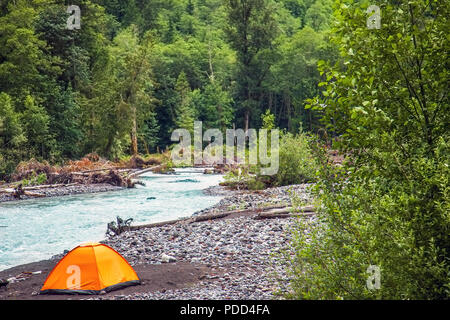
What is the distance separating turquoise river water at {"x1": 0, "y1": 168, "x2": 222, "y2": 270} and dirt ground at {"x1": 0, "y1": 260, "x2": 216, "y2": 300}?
207 cm

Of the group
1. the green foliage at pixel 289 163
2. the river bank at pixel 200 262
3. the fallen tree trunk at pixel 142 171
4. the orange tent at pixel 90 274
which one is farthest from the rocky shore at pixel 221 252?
the fallen tree trunk at pixel 142 171

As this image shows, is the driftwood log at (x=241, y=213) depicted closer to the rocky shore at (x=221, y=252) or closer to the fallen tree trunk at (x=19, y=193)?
the rocky shore at (x=221, y=252)

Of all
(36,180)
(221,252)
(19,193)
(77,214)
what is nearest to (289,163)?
(77,214)

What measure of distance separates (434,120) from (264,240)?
5516mm

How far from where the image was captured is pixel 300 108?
53.1 m

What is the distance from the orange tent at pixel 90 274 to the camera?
7.12 metres

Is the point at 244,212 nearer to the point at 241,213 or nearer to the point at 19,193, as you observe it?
the point at 241,213

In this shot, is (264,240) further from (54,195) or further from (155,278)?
(54,195)

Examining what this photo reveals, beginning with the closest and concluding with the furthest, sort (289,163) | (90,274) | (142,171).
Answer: (90,274), (289,163), (142,171)

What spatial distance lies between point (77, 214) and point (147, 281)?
9.44m

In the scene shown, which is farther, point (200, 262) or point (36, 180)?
point (36, 180)

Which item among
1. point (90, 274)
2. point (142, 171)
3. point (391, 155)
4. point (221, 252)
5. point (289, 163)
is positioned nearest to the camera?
point (391, 155)

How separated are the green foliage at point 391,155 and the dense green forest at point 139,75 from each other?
10.3 metres

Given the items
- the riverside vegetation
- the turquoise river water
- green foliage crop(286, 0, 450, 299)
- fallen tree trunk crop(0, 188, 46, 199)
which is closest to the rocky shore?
the riverside vegetation
